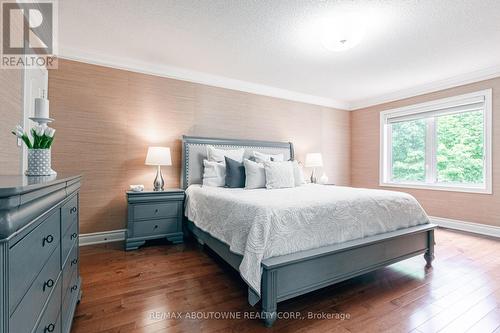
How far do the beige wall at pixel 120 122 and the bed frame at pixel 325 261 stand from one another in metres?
1.30

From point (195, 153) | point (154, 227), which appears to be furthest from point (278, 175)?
point (154, 227)

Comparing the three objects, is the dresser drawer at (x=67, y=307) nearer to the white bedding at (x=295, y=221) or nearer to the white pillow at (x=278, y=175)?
the white bedding at (x=295, y=221)

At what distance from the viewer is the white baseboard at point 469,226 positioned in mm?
3557

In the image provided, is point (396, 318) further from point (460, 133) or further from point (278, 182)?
point (460, 133)

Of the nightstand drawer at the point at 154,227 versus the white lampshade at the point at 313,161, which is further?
the white lampshade at the point at 313,161

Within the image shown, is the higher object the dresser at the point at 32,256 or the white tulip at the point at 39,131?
the white tulip at the point at 39,131

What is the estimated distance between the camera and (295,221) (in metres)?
1.78

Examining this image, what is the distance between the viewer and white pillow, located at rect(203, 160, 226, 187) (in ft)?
11.1

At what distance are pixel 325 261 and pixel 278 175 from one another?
61.7 inches

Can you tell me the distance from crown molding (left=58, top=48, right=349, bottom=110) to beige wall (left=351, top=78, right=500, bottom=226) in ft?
3.56

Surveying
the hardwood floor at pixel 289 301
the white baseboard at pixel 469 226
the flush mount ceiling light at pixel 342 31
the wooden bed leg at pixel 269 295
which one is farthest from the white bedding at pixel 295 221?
the white baseboard at pixel 469 226

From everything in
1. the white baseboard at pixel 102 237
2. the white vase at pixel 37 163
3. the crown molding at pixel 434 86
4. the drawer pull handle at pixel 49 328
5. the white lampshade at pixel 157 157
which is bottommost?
the white baseboard at pixel 102 237

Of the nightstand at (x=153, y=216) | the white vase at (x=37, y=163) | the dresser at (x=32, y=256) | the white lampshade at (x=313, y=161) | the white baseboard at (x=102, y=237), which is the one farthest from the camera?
the white lampshade at (x=313, y=161)

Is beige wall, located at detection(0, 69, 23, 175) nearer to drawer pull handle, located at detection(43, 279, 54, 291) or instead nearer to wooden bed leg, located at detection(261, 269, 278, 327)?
drawer pull handle, located at detection(43, 279, 54, 291)
